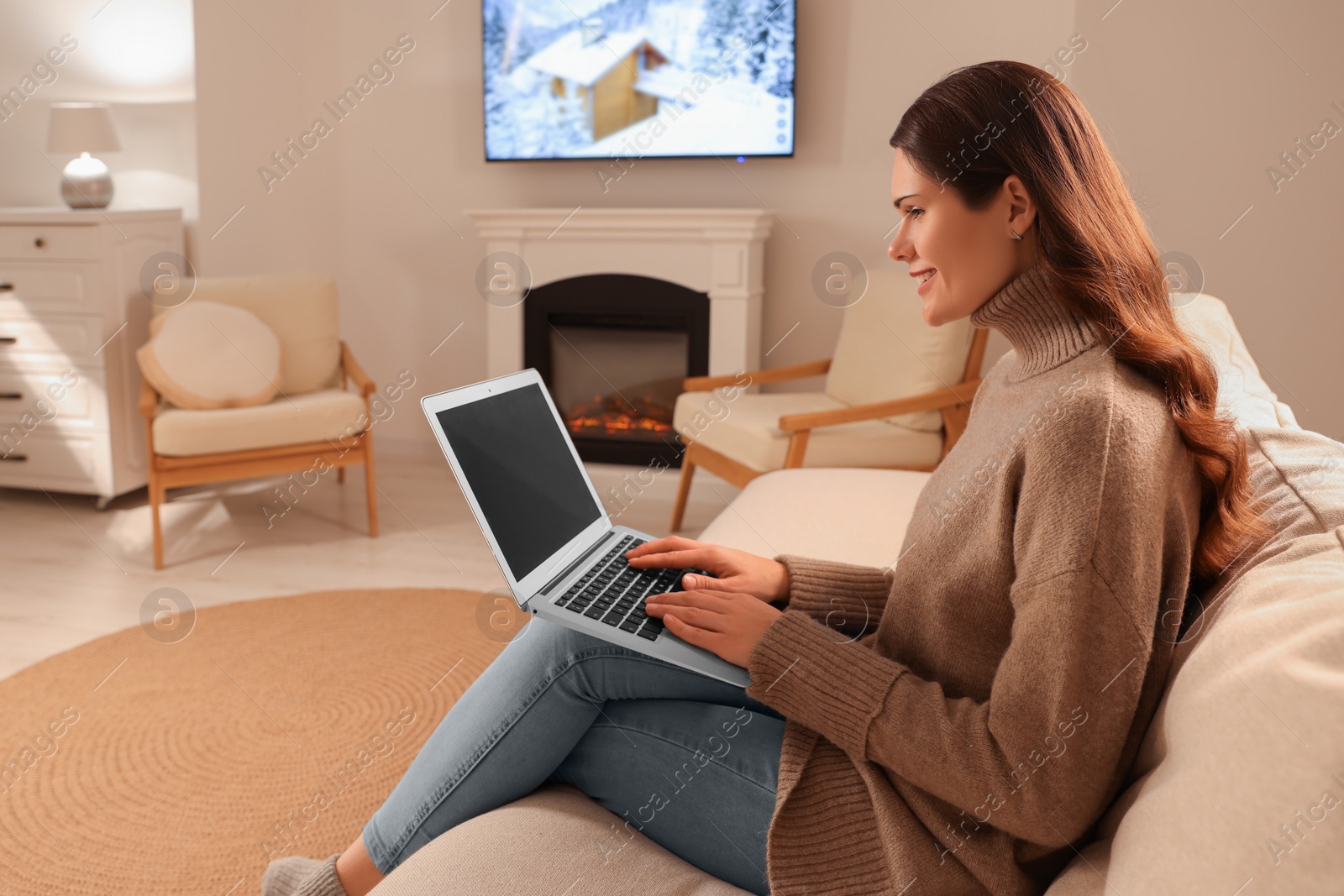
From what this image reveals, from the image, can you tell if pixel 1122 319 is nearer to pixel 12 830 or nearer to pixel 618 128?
pixel 12 830

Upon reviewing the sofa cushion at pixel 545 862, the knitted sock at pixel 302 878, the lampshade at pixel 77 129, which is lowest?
the knitted sock at pixel 302 878

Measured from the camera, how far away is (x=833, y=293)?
4039 millimetres

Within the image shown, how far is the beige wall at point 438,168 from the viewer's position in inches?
152

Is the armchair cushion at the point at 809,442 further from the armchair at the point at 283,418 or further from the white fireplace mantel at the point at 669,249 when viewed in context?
the armchair at the point at 283,418

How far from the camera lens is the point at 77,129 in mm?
3863

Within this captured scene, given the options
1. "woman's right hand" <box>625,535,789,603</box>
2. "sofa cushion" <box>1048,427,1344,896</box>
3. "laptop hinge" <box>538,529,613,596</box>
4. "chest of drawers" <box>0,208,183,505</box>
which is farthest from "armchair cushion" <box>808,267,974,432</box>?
"chest of drawers" <box>0,208,183,505</box>

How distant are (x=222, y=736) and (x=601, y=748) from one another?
1.32 metres

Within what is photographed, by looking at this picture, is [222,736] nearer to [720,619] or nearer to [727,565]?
[727,565]

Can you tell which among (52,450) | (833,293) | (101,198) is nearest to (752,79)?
(833,293)

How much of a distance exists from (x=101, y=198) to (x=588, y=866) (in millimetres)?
3849

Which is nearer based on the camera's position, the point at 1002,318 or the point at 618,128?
the point at 1002,318

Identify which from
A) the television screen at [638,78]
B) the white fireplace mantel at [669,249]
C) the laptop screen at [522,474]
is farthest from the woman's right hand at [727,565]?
the television screen at [638,78]

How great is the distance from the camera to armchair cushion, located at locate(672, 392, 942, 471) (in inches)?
120

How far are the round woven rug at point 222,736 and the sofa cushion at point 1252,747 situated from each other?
4.60 ft
